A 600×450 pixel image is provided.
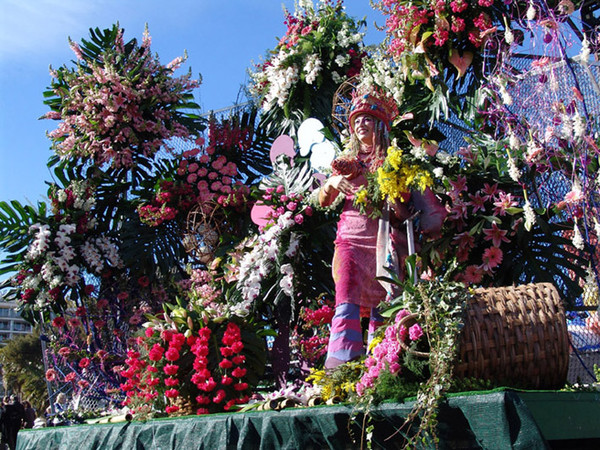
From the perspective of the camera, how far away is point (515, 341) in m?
2.58

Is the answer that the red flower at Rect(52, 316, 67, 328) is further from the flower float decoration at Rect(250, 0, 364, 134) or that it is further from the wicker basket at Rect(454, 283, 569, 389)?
the wicker basket at Rect(454, 283, 569, 389)

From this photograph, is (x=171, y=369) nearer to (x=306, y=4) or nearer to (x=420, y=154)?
(x=420, y=154)

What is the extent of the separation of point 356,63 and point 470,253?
3.48 meters

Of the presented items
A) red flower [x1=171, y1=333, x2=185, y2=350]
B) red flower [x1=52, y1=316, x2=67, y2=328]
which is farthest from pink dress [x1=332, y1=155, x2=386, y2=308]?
red flower [x1=52, y1=316, x2=67, y2=328]

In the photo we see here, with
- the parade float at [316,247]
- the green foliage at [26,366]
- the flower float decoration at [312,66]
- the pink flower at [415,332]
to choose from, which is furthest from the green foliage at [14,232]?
the green foliage at [26,366]

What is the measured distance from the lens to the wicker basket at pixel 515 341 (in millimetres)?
2543

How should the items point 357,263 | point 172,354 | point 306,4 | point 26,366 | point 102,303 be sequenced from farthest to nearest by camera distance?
1. point 26,366
2. point 102,303
3. point 306,4
4. point 357,263
5. point 172,354

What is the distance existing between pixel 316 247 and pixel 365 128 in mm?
1557

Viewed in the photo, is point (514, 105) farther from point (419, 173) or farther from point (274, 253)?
point (274, 253)

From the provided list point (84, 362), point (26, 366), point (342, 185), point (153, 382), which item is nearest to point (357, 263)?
point (342, 185)

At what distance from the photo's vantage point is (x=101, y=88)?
8.08 meters

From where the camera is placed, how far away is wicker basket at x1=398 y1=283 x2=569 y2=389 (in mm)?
2543

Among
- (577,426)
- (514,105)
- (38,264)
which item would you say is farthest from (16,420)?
(577,426)

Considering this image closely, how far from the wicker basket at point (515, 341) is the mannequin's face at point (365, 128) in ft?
6.80
